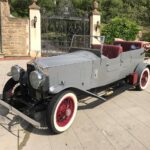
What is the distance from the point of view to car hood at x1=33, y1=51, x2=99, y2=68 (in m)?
4.37

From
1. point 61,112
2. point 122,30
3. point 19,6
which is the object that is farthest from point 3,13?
point 19,6

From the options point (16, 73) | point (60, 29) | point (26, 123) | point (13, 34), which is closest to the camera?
point (26, 123)

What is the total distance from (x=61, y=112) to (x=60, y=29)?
10326mm

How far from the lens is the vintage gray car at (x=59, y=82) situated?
13.7 feet

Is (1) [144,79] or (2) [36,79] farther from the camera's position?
(1) [144,79]

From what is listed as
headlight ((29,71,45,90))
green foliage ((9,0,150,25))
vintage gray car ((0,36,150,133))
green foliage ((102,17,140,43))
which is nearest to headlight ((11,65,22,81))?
vintage gray car ((0,36,150,133))

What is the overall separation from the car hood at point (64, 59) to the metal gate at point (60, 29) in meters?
8.18

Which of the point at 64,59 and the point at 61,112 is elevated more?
the point at 64,59

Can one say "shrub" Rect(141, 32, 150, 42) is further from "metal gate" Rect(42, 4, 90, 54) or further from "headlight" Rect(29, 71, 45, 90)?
"headlight" Rect(29, 71, 45, 90)

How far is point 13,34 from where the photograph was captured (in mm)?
12367

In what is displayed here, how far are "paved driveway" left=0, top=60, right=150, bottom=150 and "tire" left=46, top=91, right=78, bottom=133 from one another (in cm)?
13

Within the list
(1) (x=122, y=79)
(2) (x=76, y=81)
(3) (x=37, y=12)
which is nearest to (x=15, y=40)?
(3) (x=37, y=12)

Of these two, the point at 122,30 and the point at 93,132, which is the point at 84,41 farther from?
the point at 122,30

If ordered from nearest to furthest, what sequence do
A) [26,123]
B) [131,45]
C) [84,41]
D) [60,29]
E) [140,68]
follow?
[26,123]
[84,41]
[140,68]
[131,45]
[60,29]
